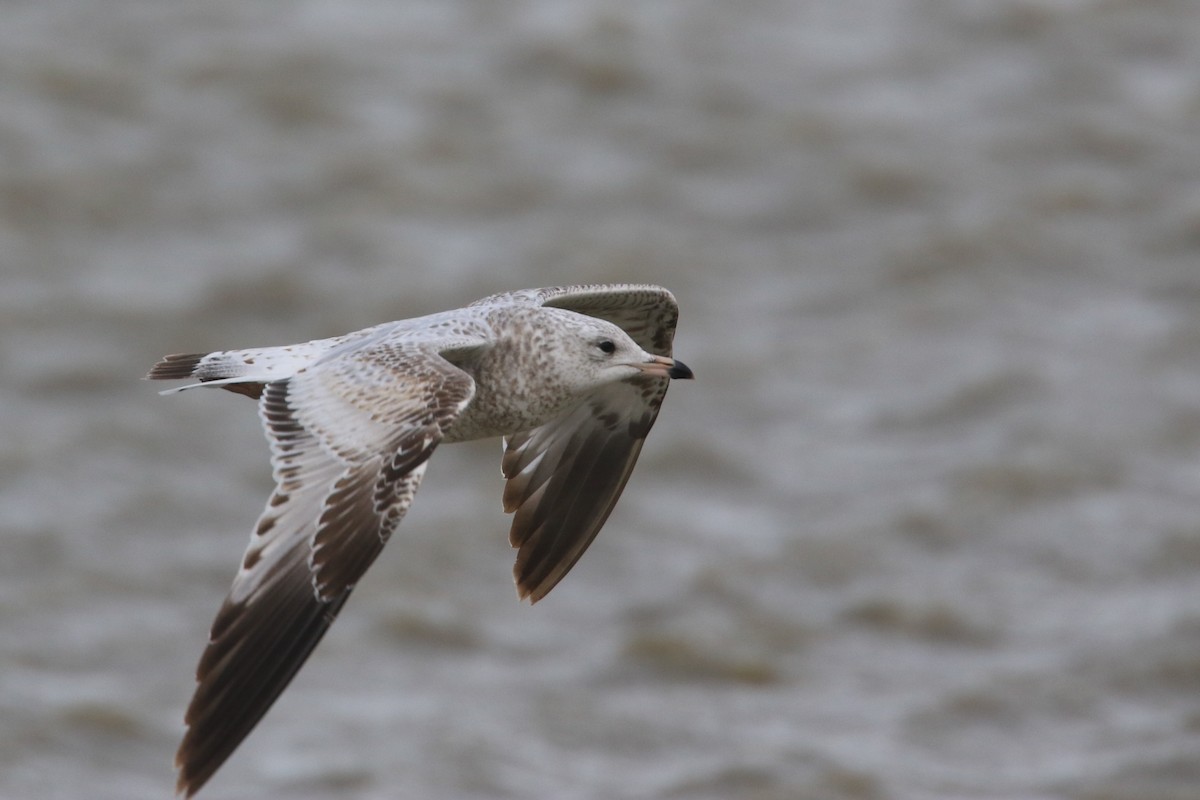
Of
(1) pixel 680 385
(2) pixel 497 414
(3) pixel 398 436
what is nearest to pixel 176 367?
(2) pixel 497 414

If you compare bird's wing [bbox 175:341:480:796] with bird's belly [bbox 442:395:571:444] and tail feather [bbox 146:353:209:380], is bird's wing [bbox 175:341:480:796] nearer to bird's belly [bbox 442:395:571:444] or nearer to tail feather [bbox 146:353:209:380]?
bird's belly [bbox 442:395:571:444]

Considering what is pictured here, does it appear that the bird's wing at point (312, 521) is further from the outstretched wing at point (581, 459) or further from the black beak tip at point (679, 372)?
the outstretched wing at point (581, 459)

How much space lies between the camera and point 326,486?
25.0 feet

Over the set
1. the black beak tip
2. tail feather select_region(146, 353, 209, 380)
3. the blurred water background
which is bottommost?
tail feather select_region(146, 353, 209, 380)

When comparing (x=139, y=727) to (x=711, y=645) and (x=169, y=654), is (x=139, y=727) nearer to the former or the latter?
(x=169, y=654)

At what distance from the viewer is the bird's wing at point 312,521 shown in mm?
7254

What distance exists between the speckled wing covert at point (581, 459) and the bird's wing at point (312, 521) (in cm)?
176

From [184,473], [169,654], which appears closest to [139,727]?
[169,654]

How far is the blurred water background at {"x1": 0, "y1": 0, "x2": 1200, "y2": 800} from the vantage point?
57.5ft

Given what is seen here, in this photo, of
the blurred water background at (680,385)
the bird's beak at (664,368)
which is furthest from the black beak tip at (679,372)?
the blurred water background at (680,385)

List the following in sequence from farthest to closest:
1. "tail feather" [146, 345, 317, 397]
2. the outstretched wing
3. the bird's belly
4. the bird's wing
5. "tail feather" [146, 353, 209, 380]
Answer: the outstretched wing
"tail feather" [146, 353, 209, 380]
the bird's belly
"tail feather" [146, 345, 317, 397]
the bird's wing

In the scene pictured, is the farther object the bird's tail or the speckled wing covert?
the speckled wing covert

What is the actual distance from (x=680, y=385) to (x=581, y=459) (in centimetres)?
1225

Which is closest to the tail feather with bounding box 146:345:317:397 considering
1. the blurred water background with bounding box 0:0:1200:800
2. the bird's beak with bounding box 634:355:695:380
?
the bird's beak with bounding box 634:355:695:380
